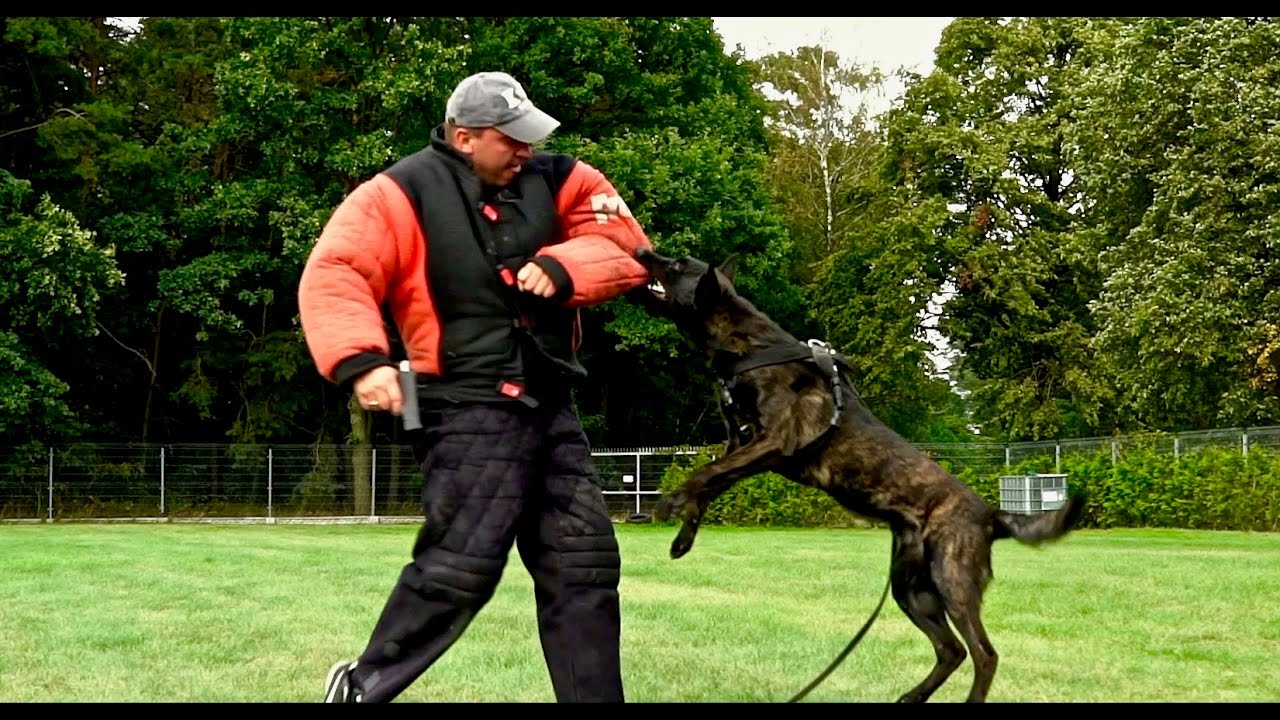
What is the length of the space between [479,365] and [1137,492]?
22266 millimetres

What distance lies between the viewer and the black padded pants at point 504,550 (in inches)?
171

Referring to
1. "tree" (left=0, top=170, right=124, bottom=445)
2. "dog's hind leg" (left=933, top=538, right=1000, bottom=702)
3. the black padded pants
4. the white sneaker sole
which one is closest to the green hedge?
"tree" (left=0, top=170, right=124, bottom=445)

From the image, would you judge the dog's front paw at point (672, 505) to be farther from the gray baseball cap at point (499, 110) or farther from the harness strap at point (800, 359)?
the gray baseball cap at point (499, 110)

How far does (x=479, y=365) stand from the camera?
442 centimetres

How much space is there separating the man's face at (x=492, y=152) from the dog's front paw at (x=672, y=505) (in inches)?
44.4

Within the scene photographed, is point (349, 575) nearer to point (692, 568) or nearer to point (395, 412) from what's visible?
point (692, 568)

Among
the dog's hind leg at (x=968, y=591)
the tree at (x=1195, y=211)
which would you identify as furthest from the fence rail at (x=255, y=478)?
the dog's hind leg at (x=968, y=591)

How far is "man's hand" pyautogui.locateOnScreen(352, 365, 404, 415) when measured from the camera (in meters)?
4.18

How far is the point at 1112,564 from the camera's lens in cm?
1352

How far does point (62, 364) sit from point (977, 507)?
2897cm

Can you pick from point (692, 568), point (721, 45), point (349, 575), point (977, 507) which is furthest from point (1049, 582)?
point (721, 45)

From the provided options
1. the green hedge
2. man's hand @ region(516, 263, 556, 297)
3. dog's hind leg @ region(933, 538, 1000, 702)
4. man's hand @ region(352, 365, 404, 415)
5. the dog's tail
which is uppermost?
man's hand @ region(516, 263, 556, 297)

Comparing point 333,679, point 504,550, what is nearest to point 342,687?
point 333,679

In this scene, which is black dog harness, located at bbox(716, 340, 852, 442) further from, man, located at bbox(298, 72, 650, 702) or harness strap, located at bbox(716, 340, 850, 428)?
man, located at bbox(298, 72, 650, 702)
